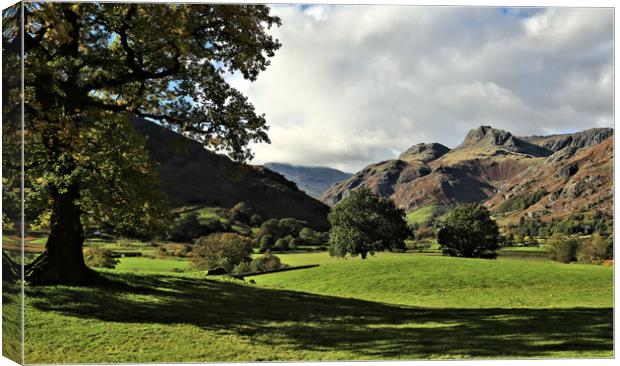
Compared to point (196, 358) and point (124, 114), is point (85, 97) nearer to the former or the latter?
point (124, 114)

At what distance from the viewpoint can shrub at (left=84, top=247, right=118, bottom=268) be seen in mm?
15164

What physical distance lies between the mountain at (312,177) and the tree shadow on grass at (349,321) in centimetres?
643

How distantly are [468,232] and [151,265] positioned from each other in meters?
22.3

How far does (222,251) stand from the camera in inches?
767

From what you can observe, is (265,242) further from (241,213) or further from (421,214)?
(421,214)

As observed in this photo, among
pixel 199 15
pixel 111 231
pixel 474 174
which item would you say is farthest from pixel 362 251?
pixel 199 15

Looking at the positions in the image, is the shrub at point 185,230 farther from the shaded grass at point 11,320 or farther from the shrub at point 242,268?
the shaded grass at point 11,320

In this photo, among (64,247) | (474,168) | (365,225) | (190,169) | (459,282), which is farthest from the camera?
(474,168)

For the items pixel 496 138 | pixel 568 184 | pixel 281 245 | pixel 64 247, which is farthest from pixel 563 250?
pixel 64 247

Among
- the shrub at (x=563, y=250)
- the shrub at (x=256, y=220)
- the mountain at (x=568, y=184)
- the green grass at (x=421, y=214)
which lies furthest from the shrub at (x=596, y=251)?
the shrub at (x=256, y=220)

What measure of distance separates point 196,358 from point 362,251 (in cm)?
1971

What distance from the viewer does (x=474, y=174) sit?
38562 mm

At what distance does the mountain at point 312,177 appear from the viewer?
19.8 m

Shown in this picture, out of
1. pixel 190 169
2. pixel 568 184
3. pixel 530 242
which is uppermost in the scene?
pixel 190 169
